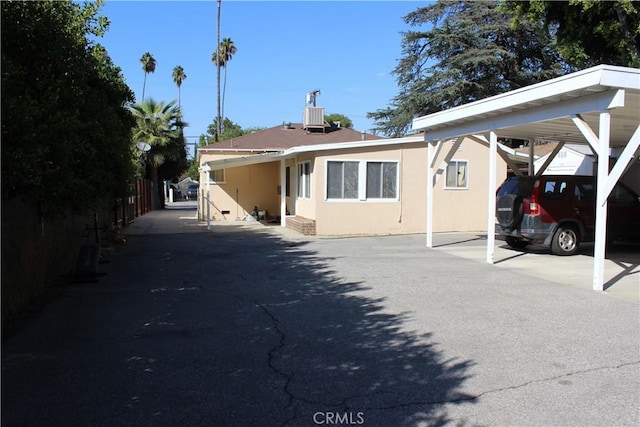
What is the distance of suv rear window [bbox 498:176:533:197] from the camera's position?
11961mm

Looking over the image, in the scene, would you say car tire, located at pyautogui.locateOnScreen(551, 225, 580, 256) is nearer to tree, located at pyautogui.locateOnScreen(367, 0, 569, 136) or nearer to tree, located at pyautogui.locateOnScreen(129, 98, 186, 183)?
tree, located at pyautogui.locateOnScreen(367, 0, 569, 136)

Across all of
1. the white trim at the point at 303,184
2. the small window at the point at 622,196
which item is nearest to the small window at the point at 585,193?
the small window at the point at 622,196

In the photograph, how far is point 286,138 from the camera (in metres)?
26.7

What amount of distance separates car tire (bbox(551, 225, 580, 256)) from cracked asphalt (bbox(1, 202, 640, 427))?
301cm

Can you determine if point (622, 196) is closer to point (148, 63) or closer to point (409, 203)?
point (409, 203)

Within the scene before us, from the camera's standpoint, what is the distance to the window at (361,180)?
17375 mm

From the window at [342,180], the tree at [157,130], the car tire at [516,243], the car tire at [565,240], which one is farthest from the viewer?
the tree at [157,130]

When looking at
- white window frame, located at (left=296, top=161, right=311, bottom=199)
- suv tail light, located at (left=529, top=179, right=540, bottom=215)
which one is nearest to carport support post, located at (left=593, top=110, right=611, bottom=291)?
suv tail light, located at (left=529, top=179, right=540, bottom=215)

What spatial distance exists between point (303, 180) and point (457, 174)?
5.71 m

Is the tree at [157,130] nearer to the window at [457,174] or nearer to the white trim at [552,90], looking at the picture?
the window at [457,174]

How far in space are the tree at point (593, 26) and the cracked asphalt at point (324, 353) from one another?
8.38m

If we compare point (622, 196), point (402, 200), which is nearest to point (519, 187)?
point (622, 196)

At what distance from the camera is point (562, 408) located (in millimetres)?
3963

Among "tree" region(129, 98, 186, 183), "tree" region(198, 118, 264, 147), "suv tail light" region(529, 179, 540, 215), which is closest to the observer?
"suv tail light" region(529, 179, 540, 215)
